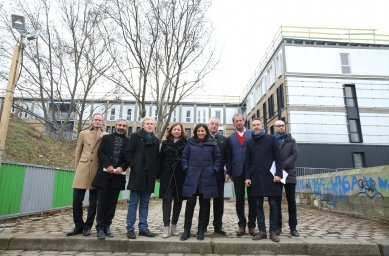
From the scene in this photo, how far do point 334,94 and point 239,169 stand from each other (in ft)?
78.5

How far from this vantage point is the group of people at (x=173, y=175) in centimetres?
472

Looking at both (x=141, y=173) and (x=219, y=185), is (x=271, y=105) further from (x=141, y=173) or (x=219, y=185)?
(x=141, y=173)

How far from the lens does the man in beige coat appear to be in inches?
191

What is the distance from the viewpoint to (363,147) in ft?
79.6

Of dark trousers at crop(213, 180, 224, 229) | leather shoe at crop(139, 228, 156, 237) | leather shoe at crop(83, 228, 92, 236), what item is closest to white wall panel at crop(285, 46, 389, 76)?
dark trousers at crop(213, 180, 224, 229)

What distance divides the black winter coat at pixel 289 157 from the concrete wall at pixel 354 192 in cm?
338

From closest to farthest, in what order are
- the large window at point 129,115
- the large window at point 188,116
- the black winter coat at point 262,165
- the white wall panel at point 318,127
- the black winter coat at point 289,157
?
the black winter coat at point 262,165
the black winter coat at point 289,157
the white wall panel at point 318,127
the large window at point 129,115
the large window at point 188,116

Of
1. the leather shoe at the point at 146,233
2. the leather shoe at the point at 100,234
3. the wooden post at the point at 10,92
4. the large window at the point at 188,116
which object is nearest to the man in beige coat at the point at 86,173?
the leather shoe at the point at 100,234

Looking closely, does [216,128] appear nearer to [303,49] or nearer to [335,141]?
[335,141]

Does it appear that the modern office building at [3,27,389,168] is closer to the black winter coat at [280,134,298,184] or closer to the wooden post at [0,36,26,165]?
the wooden post at [0,36,26,165]

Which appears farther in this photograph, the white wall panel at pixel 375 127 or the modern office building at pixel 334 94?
the white wall panel at pixel 375 127

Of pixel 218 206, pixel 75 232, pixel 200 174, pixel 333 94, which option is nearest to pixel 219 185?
pixel 218 206

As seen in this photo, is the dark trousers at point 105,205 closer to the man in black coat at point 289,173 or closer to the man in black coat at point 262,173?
the man in black coat at point 262,173

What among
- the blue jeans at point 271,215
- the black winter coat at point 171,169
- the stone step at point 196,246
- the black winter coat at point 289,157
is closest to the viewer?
the stone step at point 196,246
